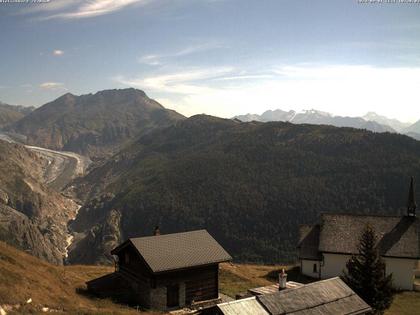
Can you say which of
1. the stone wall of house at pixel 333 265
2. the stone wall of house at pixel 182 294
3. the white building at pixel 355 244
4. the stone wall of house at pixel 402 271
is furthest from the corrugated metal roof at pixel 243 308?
the stone wall of house at pixel 402 271

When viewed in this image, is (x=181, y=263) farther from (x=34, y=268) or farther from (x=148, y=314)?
(x=34, y=268)

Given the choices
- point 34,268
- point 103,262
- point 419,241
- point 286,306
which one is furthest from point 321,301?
point 103,262

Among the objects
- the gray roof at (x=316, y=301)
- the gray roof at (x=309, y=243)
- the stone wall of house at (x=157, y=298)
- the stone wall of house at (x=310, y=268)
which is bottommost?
the stone wall of house at (x=310, y=268)

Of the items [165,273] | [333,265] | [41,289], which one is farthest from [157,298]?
[333,265]

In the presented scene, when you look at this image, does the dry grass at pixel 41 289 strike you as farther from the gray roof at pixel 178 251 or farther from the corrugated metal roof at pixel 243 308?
the corrugated metal roof at pixel 243 308

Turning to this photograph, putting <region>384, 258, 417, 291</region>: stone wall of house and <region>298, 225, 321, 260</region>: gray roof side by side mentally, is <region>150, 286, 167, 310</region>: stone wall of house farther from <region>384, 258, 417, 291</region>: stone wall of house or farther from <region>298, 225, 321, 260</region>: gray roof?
<region>384, 258, 417, 291</region>: stone wall of house

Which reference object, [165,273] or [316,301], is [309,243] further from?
[316,301]

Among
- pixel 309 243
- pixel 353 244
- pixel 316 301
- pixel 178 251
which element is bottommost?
pixel 309 243
